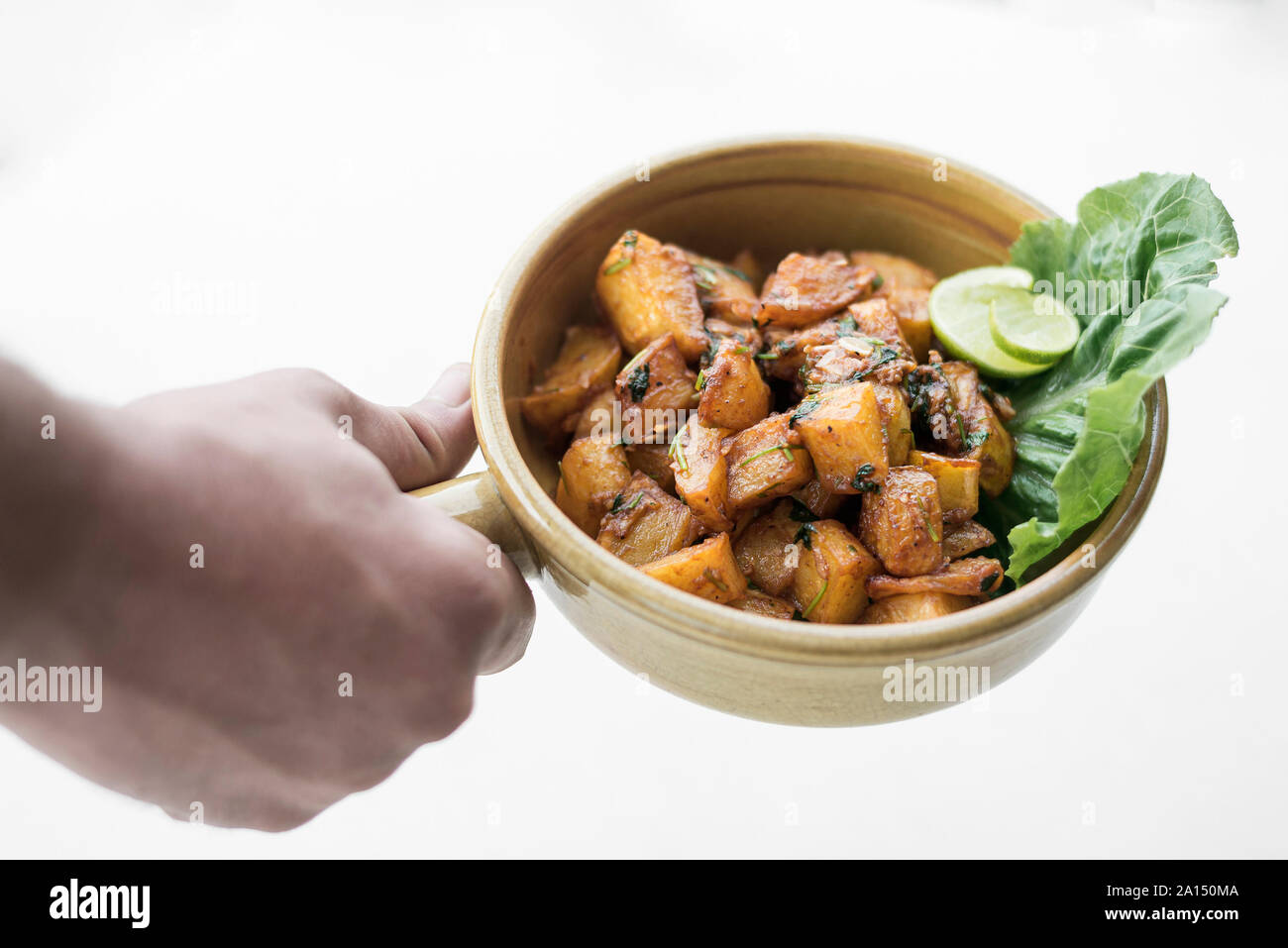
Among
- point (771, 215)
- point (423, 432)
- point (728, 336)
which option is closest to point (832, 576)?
point (728, 336)

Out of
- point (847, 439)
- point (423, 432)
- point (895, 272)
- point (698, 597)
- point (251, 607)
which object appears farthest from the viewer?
point (895, 272)

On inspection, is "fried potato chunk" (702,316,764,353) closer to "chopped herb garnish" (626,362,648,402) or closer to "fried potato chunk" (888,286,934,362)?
"chopped herb garnish" (626,362,648,402)

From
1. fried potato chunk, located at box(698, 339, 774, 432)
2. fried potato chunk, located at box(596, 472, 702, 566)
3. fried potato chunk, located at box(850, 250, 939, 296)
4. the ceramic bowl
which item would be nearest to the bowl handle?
the ceramic bowl

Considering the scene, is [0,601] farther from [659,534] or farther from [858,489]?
[858,489]

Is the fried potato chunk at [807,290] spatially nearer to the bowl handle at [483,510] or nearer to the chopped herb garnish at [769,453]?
the chopped herb garnish at [769,453]

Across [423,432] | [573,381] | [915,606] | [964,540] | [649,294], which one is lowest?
[915,606]

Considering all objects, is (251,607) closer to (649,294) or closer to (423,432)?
(423,432)
